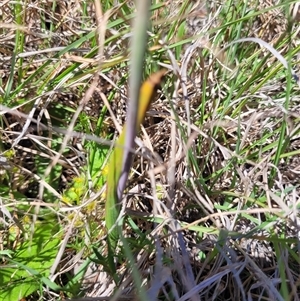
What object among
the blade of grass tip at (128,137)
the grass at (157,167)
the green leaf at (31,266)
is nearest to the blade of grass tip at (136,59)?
the blade of grass tip at (128,137)

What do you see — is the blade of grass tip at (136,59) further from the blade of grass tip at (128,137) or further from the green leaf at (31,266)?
the green leaf at (31,266)

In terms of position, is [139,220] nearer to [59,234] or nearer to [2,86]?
[59,234]

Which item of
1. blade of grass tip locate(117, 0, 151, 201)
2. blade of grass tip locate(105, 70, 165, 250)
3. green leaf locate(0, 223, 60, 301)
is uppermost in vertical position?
blade of grass tip locate(117, 0, 151, 201)

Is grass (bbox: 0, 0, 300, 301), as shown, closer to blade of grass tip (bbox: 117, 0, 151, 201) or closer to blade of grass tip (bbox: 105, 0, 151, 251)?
blade of grass tip (bbox: 105, 0, 151, 251)

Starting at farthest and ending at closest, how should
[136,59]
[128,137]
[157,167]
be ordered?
[157,167] → [128,137] → [136,59]

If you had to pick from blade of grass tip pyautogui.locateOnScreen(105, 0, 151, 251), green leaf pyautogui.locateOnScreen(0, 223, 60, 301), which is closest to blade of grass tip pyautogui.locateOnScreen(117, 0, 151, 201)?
blade of grass tip pyautogui.locateOnScreen(105, 0, 151, 251)

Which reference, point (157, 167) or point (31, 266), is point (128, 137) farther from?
point (31, 266)

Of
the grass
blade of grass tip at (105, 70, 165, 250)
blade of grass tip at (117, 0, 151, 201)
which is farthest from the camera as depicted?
the grass

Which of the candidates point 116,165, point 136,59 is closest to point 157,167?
point 116,165
